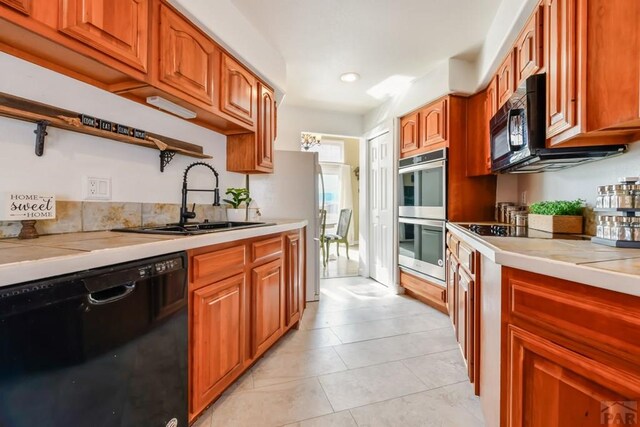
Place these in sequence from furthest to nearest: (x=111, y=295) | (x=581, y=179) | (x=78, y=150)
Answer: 1. (x=581, y=179)
2. (x=78, y=150)
3. (x=111, y=295)

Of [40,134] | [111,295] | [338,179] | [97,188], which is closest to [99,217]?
[97,188]

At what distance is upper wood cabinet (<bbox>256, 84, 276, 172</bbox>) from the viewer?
252cm

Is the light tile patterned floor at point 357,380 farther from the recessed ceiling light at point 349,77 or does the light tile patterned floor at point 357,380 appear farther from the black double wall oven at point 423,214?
the recessed ceiling light at point 349,77

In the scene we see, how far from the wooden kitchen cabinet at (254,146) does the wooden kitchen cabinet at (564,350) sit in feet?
6.55

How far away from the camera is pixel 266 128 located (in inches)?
104

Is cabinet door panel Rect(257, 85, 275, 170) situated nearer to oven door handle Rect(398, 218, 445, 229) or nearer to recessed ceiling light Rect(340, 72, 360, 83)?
recessed ceiling light Rect(340, 72, 360, 83)

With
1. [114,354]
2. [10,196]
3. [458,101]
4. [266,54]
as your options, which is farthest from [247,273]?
[458,101]

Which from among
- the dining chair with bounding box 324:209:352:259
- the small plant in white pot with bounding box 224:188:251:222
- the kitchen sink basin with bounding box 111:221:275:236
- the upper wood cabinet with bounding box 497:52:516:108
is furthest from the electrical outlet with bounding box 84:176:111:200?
the dining chair with bounding box 324:209:352:259

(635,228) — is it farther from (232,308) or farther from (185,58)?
(185,58)

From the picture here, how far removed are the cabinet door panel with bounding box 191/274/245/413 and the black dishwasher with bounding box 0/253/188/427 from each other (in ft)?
0.30

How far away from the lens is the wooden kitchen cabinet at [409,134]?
127 inches

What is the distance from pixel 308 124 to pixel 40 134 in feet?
10.2

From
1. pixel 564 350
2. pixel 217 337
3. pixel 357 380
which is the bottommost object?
pixel 357 380

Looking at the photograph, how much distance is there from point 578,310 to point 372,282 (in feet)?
10.6
